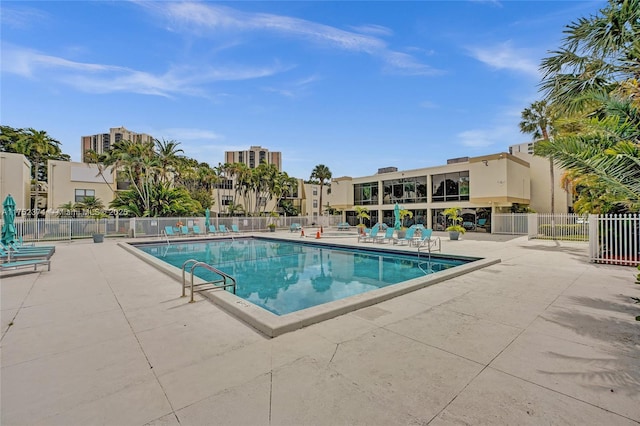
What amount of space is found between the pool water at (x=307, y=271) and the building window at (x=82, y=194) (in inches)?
1013

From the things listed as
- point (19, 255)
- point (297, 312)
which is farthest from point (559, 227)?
point (19, 255)

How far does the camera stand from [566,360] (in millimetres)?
3258

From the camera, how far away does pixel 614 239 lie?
10.2 meters

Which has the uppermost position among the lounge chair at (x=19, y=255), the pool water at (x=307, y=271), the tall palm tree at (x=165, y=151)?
the tall palm tree at (x=165, y=151)

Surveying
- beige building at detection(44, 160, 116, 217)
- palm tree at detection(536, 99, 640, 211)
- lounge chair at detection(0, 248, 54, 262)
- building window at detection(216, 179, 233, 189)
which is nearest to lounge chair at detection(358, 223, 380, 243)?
palm tree at detection(536, 99, 640, 211)

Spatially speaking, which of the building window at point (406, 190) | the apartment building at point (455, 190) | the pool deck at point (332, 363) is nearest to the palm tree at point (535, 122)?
the apartment building at point (455, 190)

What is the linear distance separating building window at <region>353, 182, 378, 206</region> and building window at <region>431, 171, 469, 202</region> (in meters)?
6.61

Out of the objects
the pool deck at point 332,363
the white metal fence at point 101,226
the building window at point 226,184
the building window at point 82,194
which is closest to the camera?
the pool deck at point 332,363

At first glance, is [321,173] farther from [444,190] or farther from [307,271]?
[307,271]

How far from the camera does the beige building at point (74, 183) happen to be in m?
32.6

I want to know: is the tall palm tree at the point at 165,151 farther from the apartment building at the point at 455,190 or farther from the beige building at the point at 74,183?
the apartment building at the point at 455,190

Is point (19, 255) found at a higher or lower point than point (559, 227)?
lower

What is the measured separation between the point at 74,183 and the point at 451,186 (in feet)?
135

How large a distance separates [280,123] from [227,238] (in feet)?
31.6
